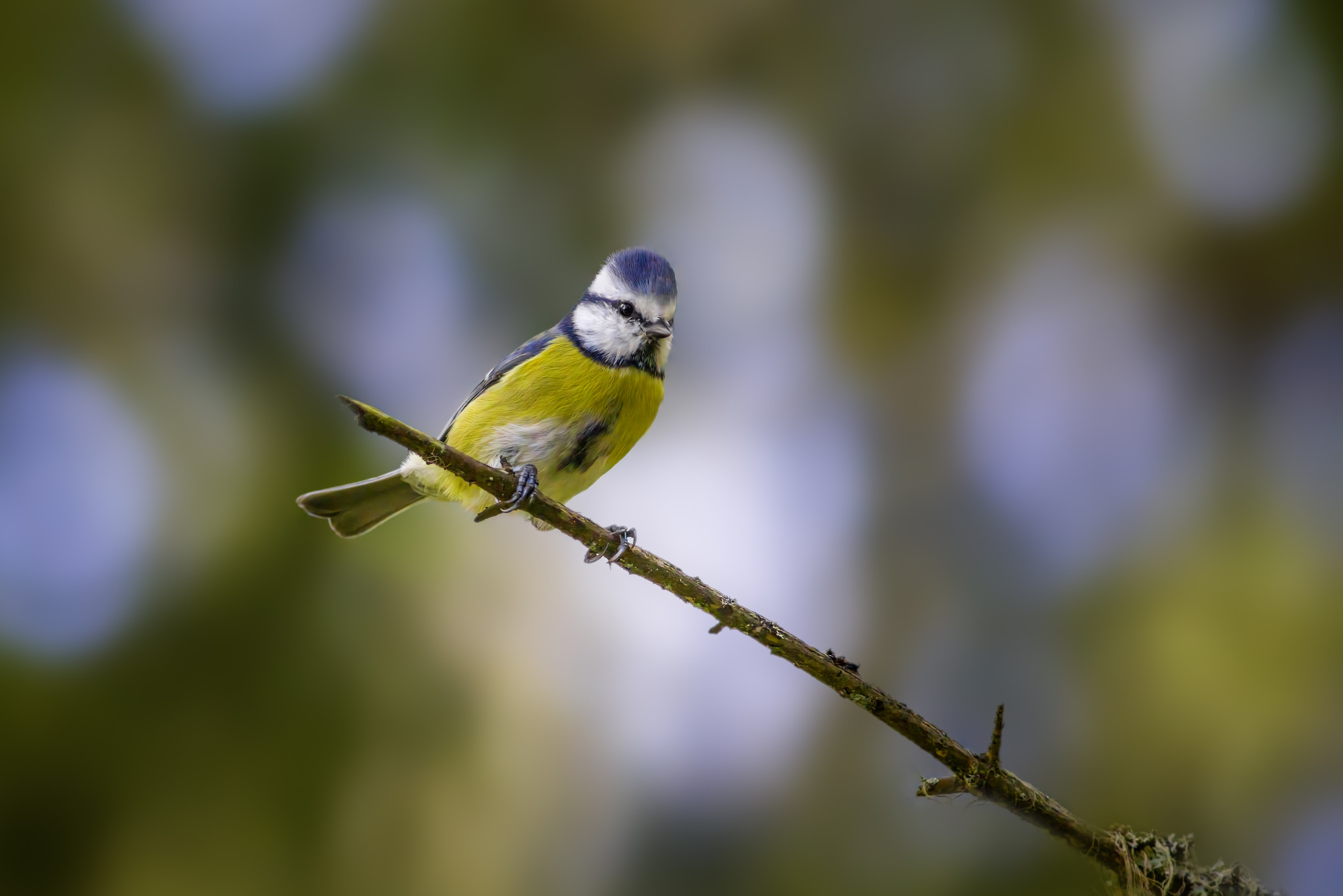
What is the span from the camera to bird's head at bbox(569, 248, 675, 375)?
7.07 ft

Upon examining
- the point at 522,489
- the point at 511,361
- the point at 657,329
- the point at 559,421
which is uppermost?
the point at 657,329

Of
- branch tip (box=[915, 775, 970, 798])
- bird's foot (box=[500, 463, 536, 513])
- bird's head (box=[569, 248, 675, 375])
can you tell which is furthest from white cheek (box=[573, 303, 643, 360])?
branch tip (box=[915, 775, 970, 798])

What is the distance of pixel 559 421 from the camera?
2.07 m

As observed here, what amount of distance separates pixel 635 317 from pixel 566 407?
29 cm

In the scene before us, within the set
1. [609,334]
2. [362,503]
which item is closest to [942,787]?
[609,334]

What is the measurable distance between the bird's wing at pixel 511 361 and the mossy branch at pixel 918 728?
2.45ft

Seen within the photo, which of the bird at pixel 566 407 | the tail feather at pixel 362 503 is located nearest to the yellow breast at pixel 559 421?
the bird at pixel 566 407

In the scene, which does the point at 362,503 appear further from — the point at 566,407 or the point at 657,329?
the point at 657,329

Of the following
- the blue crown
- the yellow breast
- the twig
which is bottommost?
the twig

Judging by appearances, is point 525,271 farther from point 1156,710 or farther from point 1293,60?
point 1293,60

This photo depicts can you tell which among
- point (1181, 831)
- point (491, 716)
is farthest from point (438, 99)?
point (1181, 831)

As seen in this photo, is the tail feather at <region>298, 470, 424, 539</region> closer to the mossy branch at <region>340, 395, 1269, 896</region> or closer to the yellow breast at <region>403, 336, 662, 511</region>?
the yellow breast at <region>403, 336, 662, 511</region>

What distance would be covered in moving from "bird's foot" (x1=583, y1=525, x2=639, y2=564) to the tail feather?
25.7 inches

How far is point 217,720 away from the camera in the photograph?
3.24 meters
